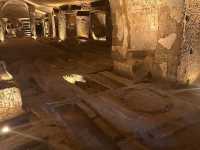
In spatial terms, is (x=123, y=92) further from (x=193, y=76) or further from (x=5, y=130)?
(x=5, y=130)

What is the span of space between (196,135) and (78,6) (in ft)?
42.0

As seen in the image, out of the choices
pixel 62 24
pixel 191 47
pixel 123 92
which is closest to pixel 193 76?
pixel 191 47

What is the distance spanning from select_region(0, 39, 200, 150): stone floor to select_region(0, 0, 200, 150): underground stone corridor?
14 mm

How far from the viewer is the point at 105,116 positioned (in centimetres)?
376

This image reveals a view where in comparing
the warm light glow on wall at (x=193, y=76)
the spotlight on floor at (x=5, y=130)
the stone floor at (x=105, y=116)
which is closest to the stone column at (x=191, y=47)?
the warm light glow on wall at (x=193, y=76)

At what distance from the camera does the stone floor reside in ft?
9.82

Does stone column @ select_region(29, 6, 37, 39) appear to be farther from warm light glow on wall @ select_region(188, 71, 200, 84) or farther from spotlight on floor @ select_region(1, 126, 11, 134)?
spotlight on floor @ select_region(1, 126, 11, 134)

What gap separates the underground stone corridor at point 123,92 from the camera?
312 centimetres

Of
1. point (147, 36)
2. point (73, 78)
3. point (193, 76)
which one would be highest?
point (147, 36)

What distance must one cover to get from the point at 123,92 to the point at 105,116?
128cm

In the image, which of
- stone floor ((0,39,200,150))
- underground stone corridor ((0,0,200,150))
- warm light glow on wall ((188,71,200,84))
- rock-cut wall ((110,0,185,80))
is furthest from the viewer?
warm light glow on wall ((188,71,200,84))

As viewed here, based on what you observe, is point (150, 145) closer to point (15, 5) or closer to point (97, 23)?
point (97, 23)

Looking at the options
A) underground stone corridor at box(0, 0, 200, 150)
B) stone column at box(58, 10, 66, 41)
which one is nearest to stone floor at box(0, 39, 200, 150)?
underground stone corridor at box(0, 0, 200, 150)

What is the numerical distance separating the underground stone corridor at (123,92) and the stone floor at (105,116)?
1 cm
